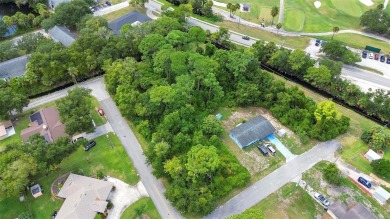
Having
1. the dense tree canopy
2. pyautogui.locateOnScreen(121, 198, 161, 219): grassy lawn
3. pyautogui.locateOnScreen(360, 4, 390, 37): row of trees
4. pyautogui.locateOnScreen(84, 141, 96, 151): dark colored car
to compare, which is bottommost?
pyautogui.locateOnScreen(121, 198, 161, 219): grassy lawn

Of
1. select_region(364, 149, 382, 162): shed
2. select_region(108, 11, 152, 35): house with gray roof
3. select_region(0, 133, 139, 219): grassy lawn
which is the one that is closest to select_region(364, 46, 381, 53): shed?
select_region(364, 149, 382, 162): shed

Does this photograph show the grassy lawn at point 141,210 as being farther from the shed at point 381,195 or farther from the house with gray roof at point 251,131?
the shed at point 381,195

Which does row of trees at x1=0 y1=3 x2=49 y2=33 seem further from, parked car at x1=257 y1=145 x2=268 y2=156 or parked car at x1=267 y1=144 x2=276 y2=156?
parked car at x1=267 y1=144 x2=276 y2=156

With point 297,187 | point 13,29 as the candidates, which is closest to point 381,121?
point 297,187

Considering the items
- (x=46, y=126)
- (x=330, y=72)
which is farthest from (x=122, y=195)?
(x=330, y=72)

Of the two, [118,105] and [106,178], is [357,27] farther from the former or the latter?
[106,178]
